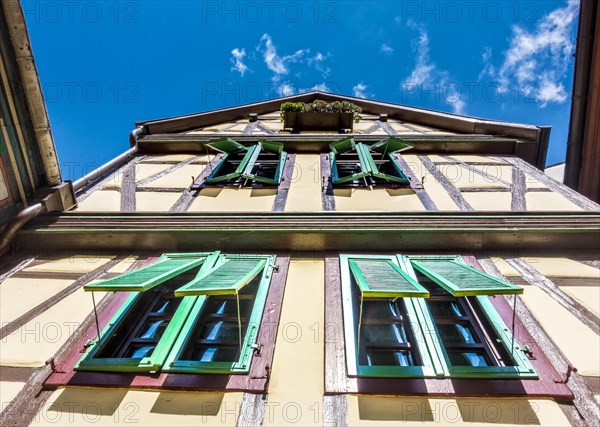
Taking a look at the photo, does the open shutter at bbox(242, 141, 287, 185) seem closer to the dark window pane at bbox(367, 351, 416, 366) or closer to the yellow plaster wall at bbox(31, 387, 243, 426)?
the dark window pane at bbox(367, 351, 416, 366)

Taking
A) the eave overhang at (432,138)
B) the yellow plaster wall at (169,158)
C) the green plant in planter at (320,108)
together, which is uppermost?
the green plant in planter at (320,108)

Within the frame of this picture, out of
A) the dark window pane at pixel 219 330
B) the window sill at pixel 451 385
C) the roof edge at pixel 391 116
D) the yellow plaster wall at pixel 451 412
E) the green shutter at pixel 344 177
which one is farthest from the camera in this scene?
the roof edge at pixel 391 116

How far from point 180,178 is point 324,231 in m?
2.98

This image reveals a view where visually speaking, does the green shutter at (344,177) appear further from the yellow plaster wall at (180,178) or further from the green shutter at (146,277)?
the green shutter at (146,277)

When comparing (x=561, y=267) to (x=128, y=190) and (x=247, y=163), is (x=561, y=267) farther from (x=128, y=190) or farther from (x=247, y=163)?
(x=128, y=190)

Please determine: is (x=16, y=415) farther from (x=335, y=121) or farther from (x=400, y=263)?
(x=335, y=121)

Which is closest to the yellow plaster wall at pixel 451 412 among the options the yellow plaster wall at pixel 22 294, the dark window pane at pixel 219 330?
the dark window pane at pixel 219 330

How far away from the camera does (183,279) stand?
3629 millimetres

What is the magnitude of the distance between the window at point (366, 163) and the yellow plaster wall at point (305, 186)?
29cm

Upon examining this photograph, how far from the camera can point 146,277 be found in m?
2.80

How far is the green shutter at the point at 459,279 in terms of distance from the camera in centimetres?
237

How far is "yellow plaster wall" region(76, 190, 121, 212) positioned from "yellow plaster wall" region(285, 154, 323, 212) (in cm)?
241

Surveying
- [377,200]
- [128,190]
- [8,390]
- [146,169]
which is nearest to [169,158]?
[146,169]

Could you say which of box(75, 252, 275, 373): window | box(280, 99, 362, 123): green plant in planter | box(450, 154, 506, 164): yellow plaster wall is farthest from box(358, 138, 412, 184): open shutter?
box(75, 252, 275, 373): window
